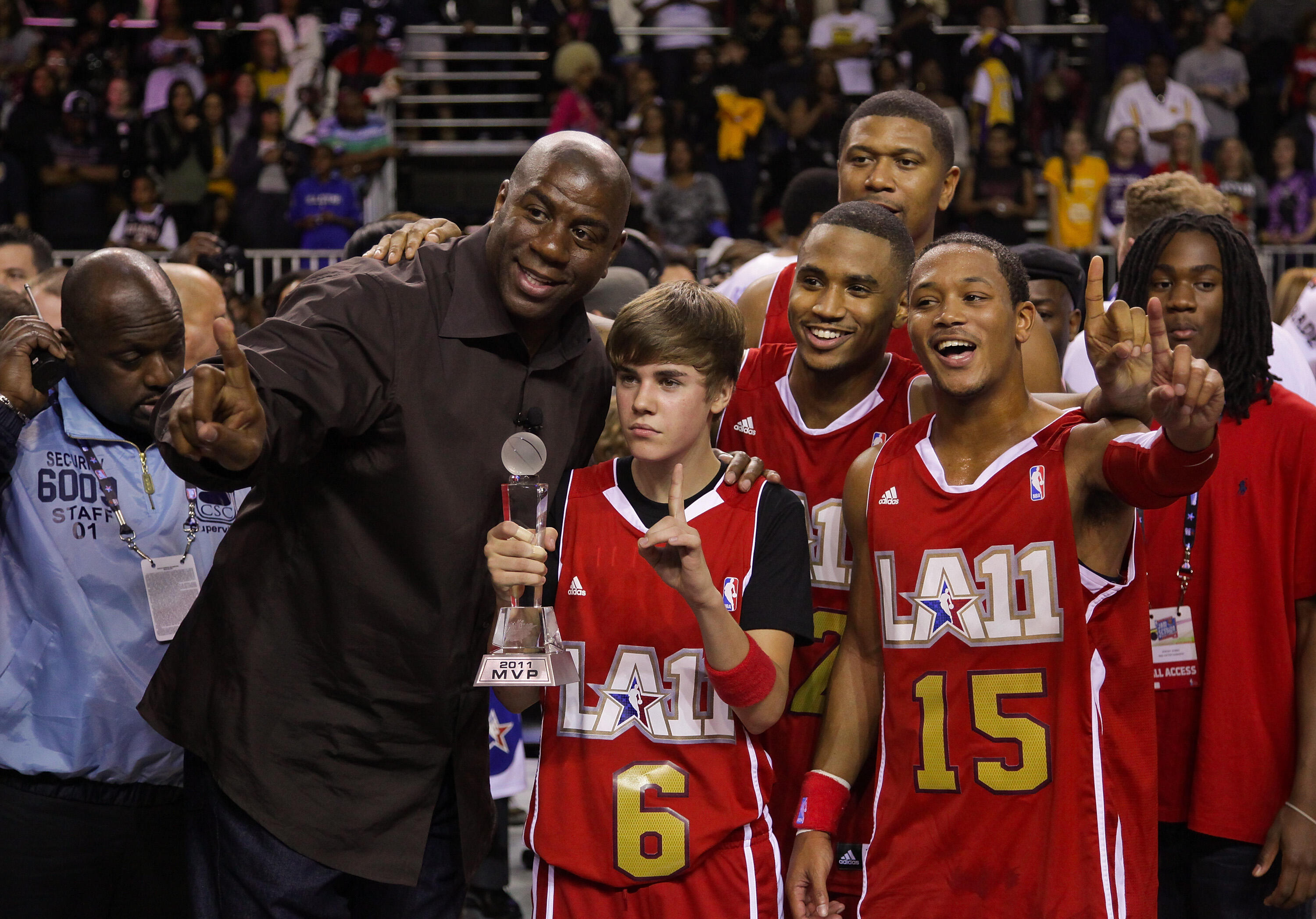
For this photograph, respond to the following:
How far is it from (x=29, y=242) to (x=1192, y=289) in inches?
210

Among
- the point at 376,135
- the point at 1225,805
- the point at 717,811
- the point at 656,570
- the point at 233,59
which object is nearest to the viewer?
the point at 656,570

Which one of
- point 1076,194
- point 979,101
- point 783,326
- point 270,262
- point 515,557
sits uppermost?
point 979,101

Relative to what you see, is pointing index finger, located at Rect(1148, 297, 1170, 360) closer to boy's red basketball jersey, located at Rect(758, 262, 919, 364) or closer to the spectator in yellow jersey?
boy's red basketball jersey, located at Rect(758, 262, 919, 364)

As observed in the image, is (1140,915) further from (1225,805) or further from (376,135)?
(376,135)

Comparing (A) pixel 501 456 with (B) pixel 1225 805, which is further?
(B) pixel 1225 805

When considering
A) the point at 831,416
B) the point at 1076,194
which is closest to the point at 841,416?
the point at 831,416

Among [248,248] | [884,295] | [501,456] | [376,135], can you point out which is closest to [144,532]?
[501,456]

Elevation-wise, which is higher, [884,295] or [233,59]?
[233,59]

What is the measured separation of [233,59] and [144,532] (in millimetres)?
12039

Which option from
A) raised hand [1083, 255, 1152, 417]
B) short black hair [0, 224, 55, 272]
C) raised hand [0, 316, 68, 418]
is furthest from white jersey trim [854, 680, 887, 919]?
short black hair [0, 224, 55, 272]

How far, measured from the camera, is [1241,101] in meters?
13.6

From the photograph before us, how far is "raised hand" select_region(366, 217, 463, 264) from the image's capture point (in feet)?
9.34

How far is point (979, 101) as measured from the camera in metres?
13.2

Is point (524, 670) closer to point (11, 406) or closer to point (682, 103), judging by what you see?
point (11, 406)
